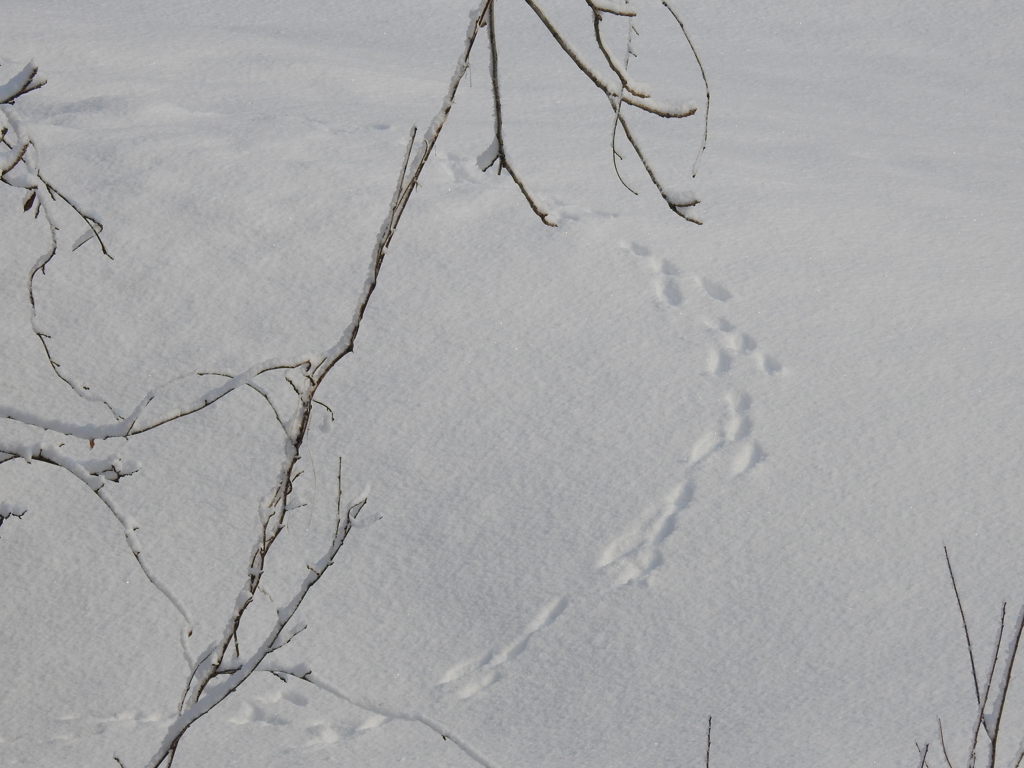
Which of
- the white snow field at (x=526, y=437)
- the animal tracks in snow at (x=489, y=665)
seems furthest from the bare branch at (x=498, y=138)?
the animal tracks in snow at (x=489, y=665)

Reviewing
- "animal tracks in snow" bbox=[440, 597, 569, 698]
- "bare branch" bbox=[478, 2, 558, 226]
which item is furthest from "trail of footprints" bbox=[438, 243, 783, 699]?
"bare branch" bbox=[478, 2, 558, 226]

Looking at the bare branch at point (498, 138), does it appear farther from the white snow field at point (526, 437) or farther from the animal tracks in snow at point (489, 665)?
the animal tracks in snow at point (489, 665)

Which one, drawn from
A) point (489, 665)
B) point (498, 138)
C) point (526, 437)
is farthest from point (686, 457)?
point (498, 138)

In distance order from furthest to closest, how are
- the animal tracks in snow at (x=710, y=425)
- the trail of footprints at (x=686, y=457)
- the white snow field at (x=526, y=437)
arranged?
1. the animal tracks in snow at (x=710, y=425)
2. the trail of footprints at (x=686, y=457)
3. the white snow field at (x=526, y=437)

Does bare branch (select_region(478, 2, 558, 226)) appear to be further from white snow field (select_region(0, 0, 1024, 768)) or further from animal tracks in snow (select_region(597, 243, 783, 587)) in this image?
animal tracks in snow (select_region(597, 243, 783, 587))

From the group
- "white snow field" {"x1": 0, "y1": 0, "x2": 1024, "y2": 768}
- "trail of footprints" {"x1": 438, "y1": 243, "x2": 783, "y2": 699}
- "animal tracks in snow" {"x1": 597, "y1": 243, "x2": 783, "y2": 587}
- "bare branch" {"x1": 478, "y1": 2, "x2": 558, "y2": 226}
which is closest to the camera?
"bare branch" {"x1": 478, "y1": 2, "x2": 558, "y2": 226}

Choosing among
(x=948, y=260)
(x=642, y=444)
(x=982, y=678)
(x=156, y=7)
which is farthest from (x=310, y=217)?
(x=156, y=7)

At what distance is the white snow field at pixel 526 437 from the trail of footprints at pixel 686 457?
1cm

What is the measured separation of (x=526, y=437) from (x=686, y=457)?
489mm

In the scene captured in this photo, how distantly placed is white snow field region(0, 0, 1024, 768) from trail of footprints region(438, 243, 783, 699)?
1 centimetres

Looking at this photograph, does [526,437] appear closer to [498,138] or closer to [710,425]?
[710,425]

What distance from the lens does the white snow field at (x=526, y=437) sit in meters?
2.41

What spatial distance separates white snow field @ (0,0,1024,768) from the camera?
2410 mm

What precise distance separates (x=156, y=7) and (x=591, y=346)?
426cm
